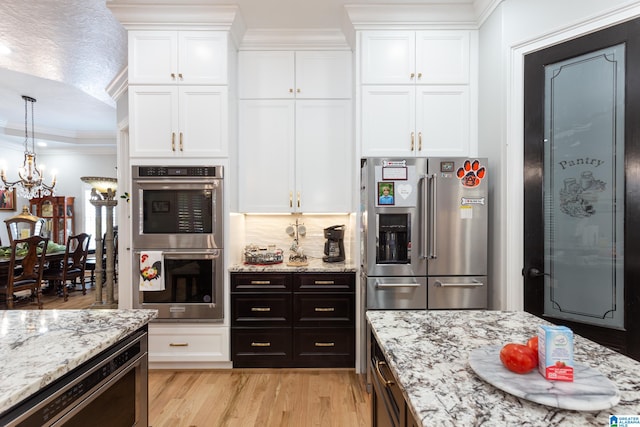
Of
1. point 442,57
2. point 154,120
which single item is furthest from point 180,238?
point 442,57

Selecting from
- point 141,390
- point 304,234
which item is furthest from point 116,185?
point 141,390

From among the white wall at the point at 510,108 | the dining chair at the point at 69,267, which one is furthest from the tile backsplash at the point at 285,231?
the dining chair at the point at 69,267

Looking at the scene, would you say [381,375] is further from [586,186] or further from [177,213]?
[177,213]

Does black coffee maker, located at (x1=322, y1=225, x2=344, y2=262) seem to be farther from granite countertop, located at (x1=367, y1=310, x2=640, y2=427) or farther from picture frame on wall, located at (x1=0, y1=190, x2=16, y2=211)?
picture frame on wall, located at (x1=0, y1=190, x2=16, y2=211)

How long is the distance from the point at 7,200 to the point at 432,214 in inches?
337

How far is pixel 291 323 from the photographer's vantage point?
2771 millimetres

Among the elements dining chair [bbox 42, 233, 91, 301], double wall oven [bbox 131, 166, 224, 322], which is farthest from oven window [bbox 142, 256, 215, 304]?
dining chair [bbox 42, 233, 91, 301]

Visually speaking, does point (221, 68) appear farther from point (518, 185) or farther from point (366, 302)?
point (518, 185)

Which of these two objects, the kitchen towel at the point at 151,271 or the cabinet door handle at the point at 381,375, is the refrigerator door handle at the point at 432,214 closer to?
the cabinet door handle at the point at 381,375

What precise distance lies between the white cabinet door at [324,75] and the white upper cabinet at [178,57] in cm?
Result: 71

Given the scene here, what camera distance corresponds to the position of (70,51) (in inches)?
128

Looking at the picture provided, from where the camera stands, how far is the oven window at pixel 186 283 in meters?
2.71

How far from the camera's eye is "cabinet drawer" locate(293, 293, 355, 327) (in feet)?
9.09

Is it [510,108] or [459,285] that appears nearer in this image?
[510,108]
